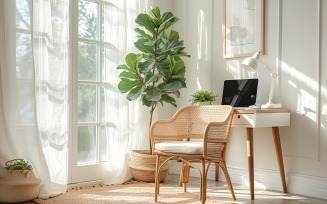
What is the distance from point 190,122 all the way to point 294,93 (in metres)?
Answer: 0.93

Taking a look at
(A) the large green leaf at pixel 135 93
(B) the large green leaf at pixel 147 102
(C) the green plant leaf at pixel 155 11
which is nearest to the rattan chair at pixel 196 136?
(B) the large green leaf at pixel 147 102

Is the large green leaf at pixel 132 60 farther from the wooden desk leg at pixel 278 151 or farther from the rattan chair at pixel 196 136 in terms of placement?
the wooden desk leg at pixel 278 151

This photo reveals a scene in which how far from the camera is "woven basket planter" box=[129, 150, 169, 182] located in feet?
12.2

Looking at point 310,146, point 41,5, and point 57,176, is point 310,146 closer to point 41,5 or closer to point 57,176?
point 57,176

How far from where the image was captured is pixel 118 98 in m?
3.79

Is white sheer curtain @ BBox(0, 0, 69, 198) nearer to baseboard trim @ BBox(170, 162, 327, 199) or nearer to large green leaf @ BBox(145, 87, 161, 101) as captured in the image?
large green leaf @ BBox(145, 87, 161, 101)

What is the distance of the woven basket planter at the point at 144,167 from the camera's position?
3715mm

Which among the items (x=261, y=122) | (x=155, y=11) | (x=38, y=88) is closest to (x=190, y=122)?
(x=261, y=122)

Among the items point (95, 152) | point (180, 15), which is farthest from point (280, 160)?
point (180, 15)

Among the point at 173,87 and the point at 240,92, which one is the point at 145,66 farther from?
the point at 240,92

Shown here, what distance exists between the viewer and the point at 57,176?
10.6 ft

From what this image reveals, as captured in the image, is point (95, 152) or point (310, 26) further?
point (95, 152)

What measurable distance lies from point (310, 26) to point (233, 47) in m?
0.80

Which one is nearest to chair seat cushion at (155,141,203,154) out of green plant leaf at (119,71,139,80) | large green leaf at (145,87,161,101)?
large green leaf at (145,87,161,101)
